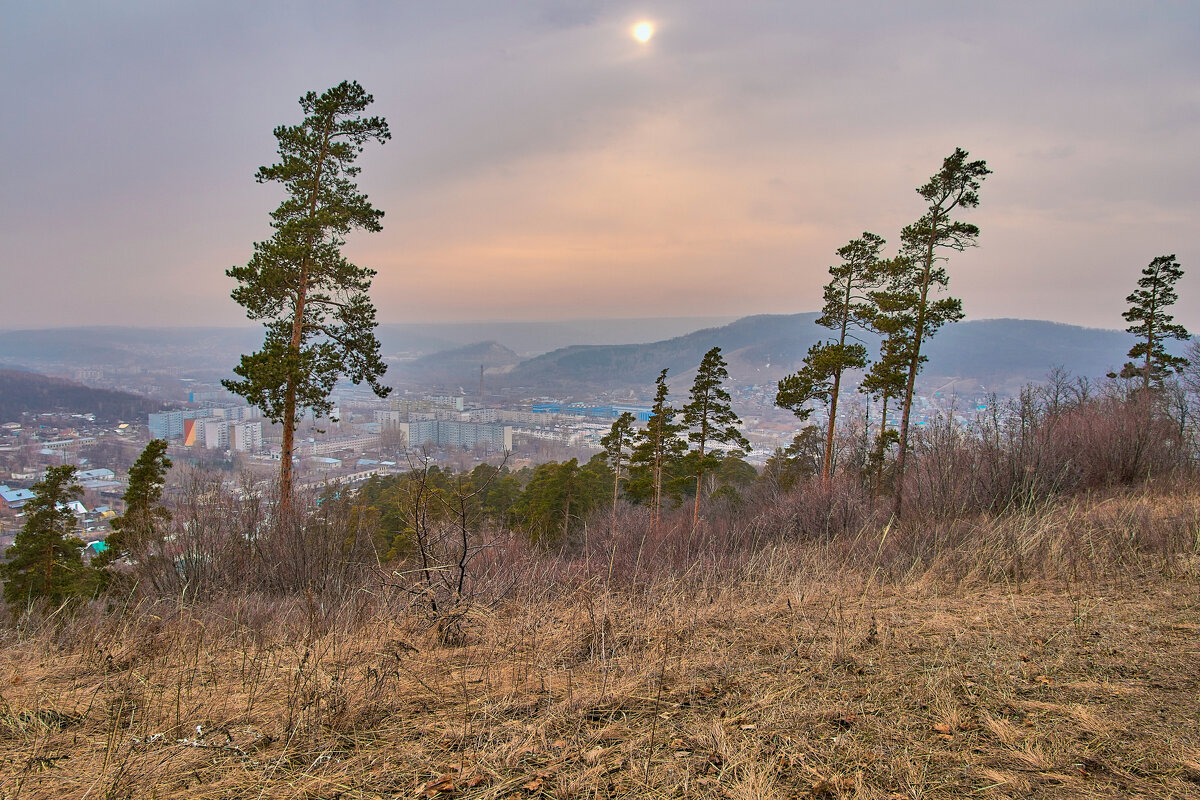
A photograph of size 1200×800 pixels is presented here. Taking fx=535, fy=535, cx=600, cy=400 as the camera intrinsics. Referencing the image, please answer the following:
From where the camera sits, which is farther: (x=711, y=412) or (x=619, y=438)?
(x=619, y=438)

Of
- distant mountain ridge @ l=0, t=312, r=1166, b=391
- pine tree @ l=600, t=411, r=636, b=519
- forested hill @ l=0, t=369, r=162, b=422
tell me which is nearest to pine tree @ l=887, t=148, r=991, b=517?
pine tree @ l=600, t=411, r=636, b=519

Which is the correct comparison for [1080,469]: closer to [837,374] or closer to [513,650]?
[837,374]

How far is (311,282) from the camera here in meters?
13.1

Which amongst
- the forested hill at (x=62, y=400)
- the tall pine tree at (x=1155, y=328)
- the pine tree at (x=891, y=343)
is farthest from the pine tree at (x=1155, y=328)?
the forested hill at (x=62, y=400)

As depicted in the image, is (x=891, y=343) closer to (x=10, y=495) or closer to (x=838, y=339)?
(x=838, y=339)

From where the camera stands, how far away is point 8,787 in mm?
2150

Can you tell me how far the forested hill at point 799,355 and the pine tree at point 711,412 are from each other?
3154 inches

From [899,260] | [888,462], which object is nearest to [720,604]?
[899,260]

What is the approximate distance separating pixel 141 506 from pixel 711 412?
1848 cm

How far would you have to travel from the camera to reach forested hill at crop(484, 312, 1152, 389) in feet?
341

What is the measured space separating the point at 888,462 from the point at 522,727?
28.1 m

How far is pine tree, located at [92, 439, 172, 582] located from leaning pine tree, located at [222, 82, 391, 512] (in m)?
3.10

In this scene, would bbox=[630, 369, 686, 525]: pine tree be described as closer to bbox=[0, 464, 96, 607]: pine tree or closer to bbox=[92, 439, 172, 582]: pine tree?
bbox=[92, 439, 172, 582]: pine tree

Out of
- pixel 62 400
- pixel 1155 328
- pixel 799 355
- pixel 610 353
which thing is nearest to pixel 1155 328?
pixel 1155 328
